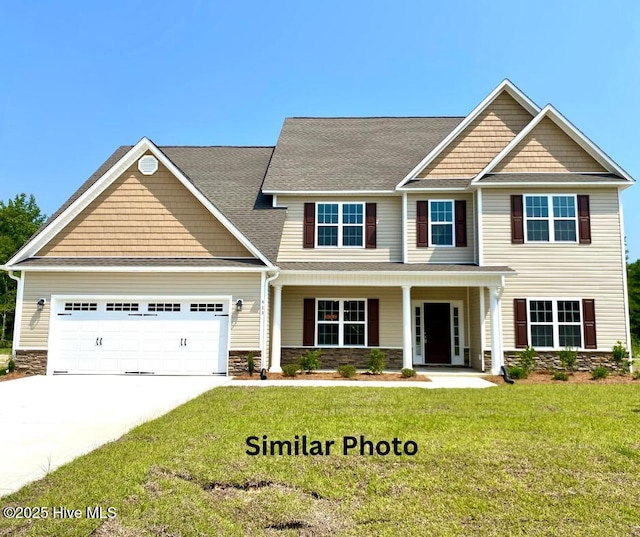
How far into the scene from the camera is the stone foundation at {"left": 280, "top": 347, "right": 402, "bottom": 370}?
16.0m

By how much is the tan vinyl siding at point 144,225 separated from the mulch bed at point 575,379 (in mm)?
9213

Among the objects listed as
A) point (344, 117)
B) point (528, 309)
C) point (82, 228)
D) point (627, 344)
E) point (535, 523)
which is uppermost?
point (344, 117)

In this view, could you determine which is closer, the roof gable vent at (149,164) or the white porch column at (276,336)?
the roof gable vent at (149,164)

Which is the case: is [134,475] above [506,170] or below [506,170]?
below

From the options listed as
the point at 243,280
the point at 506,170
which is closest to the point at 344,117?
the point at 506,170

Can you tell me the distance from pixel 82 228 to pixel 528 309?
14242 mm

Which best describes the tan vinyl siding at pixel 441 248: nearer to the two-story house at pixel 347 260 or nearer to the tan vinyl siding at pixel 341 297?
the two-story house at pixel 347 260

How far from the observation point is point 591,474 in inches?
190

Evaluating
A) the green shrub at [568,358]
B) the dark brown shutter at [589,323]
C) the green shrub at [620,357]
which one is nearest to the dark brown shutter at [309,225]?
the green shrub at [568,358]

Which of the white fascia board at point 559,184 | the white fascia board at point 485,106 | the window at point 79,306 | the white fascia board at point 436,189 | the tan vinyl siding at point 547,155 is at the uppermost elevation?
the white fascia board at point 485,106

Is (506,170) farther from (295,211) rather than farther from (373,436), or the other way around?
(373,436)

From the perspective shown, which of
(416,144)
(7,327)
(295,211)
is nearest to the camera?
(295,211)

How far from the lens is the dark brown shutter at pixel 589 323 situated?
14930mm

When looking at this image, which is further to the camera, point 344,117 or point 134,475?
point 344,117
